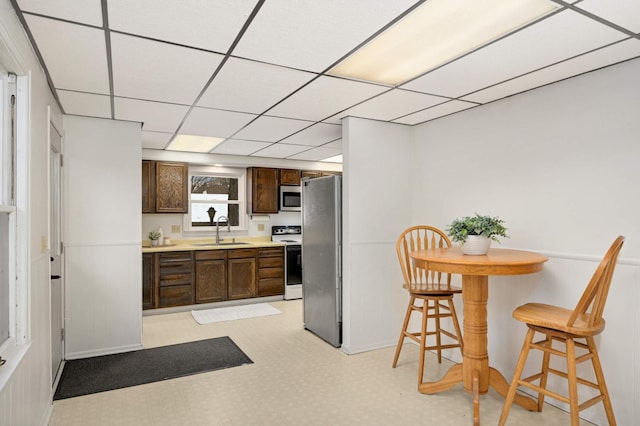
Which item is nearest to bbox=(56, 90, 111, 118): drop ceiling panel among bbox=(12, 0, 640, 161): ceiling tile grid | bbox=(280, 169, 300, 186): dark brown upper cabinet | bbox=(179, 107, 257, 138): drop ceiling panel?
bbox=(12, 0, 640, 161): ceiling tile grid

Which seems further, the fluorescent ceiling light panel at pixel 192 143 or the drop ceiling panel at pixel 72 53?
the fluorescent ceiling light panel at pixel 192 143

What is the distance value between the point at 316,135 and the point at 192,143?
1726 mm

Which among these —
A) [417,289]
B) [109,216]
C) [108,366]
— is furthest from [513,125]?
[108,366]

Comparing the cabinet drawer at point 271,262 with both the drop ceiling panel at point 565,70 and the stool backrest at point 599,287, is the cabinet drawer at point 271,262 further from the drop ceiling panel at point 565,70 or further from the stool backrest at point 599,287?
the stool backrest at point 599,287

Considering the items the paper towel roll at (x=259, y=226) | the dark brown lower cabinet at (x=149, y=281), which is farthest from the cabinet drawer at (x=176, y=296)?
the paper towel roll at (x=259, y=226)

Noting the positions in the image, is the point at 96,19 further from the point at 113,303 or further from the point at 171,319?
the point at 171,319

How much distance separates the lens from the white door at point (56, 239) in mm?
3154

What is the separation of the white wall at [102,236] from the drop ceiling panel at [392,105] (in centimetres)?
208

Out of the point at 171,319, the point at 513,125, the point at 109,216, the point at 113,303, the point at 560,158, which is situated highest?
the point at 513,125

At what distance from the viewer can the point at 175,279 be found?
205 inches

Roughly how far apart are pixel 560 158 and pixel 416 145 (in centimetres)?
150

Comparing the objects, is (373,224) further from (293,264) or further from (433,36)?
(293,264)

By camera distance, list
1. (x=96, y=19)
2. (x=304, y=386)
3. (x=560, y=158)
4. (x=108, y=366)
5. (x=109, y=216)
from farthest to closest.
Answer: (x=109, y=216), (x=108, y=366), (x=304, y=386), (x=560, y=158), (x=96, y=19)

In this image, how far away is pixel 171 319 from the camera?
16.1 ft
